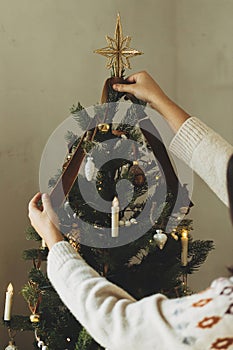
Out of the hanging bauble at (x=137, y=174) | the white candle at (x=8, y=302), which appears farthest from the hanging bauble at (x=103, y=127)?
the white candle at (x=8, y=302)

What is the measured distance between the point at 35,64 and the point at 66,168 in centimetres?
78

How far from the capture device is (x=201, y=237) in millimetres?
2529

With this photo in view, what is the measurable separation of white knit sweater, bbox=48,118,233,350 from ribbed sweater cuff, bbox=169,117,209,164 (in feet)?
0.20

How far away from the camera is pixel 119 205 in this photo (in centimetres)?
154

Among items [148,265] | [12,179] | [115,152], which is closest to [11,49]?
[12,179]

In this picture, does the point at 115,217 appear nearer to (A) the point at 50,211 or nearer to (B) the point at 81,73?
(A) the point at 50,211

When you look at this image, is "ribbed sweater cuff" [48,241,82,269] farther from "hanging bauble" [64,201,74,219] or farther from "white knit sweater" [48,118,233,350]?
"hanging bauble" [64,201,74,219]

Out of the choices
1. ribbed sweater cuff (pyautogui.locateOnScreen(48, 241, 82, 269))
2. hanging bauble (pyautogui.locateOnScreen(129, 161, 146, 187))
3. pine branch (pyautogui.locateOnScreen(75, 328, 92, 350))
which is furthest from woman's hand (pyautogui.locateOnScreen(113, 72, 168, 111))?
pine branch (pyautogui.locateOnScreen(75, 328, 92, 350))

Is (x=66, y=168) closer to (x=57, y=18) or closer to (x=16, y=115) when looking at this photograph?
(x=16, y=115)

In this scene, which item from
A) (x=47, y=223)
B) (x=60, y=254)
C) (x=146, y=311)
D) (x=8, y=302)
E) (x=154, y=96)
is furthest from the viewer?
(x=8, y=302)

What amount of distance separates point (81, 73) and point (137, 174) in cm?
→ 81

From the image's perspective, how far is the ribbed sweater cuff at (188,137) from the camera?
1348 mm

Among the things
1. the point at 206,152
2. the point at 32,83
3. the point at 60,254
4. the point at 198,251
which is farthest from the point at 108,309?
the point at 32,83

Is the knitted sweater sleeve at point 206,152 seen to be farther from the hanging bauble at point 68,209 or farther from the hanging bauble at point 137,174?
the hanging bauble at point 68,209
